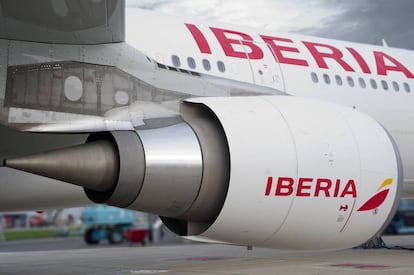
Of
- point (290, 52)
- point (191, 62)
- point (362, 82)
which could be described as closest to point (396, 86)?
point (362, 82)

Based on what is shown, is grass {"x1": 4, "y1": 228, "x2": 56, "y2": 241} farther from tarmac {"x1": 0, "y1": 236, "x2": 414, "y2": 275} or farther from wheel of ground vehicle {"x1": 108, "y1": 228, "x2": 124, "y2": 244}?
tarmac {"x1": 0, "y1": 236, "x2": 414, "y2": 275}

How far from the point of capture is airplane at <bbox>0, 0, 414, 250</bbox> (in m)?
5.20

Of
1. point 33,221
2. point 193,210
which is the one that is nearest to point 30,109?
point 193,210

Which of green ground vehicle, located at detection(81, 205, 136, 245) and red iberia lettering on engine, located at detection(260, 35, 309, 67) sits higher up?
red iberia lettering on engine, located at detection(260, 35, 309, 67)

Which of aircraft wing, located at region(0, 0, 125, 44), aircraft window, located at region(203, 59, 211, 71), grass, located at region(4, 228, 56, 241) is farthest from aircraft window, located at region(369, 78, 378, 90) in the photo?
grass, located at region(4, 228, 56, 241)

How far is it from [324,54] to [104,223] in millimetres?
18486

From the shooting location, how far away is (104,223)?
26734 mm

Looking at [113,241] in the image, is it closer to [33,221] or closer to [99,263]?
[99,263]

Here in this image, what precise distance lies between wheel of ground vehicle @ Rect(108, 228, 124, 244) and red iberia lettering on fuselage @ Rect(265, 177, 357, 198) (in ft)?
72.2

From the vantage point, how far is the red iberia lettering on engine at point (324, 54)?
969 centimetres

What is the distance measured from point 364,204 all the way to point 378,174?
1.01ft

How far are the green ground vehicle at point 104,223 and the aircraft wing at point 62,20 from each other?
69.8 ft

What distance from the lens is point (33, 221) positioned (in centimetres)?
5788

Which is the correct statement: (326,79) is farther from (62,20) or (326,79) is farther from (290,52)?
(62,20)
